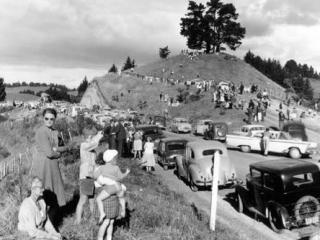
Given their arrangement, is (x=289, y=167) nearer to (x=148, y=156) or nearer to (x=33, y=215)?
(x=33, y=215)

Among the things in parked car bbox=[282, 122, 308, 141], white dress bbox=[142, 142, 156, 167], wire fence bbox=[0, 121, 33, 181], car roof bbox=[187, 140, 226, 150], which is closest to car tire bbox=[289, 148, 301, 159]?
parked car bbox=[282, 122, 308, 141]

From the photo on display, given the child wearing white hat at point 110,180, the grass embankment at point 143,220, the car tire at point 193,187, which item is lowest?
the car tire at point 193,187

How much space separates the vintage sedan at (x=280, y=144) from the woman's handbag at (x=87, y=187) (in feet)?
52.5

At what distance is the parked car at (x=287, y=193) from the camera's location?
916 cm

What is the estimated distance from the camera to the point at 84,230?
7496mm

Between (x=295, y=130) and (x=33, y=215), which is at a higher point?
(x=33, y=215)

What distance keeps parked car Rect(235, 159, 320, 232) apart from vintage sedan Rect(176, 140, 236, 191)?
3367mm

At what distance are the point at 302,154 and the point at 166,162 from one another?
27.2ft

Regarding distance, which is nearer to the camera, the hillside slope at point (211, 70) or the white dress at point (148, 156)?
the white dress at point (148, 156)

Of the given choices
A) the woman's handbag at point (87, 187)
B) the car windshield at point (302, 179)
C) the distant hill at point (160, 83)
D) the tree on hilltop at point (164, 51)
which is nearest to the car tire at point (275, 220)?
the car windshield at point (302, 179)

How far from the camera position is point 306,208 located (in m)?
9.25

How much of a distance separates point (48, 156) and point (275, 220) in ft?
18.7

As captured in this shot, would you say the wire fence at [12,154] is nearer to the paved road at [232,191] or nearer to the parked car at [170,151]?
the paved road at [232,191]

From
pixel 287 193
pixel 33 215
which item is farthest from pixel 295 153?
pixel 33 215
